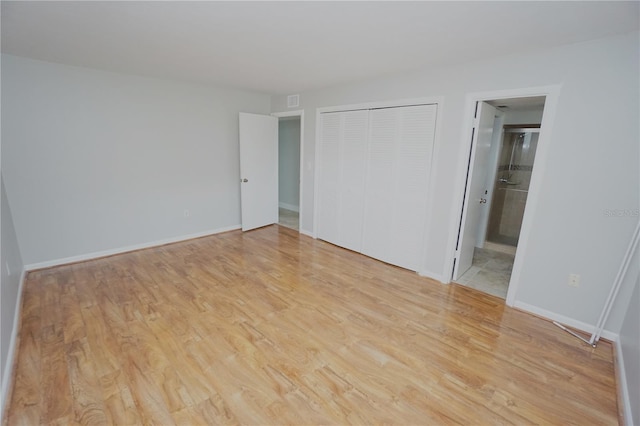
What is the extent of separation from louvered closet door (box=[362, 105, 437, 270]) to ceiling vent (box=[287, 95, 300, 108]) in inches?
57.9

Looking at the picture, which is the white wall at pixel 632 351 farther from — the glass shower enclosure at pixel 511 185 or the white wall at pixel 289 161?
the white wall at pixel 289 161

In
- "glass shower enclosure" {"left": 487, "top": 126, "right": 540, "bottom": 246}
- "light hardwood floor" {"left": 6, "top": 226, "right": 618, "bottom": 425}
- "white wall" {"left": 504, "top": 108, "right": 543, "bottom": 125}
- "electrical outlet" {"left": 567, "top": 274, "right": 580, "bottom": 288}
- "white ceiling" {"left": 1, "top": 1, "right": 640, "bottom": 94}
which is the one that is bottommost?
"light hardwood floor" {"left": 6, "top": 226, "right": 618, "bottom": 425}

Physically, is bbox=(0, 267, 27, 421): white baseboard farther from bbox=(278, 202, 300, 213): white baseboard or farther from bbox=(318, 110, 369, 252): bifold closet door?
bbox=(278, 202, 300, 213): white baseboard

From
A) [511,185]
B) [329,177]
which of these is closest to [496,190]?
[511,185]

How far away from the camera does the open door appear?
15.0 ft

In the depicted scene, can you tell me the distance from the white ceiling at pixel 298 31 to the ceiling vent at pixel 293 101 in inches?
54.1

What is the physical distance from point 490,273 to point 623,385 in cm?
169

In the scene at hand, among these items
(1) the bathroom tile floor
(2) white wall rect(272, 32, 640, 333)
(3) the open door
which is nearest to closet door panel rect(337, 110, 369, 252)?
(2) white wall rect(272, 32, 640, 333)

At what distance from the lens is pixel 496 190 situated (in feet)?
14.2

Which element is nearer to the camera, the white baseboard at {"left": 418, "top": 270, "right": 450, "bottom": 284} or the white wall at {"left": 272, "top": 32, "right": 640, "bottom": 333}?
the white wall at {"left": 272, "top": 32, "right": 640, "bottom": 333}

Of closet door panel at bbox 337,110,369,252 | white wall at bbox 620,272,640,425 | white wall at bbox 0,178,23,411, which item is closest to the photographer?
white wall at bbox 620,272,640,425

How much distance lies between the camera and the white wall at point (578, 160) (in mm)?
2047

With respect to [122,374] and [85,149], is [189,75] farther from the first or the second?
[122,374]

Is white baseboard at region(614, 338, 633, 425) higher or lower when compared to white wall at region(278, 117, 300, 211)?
lower
